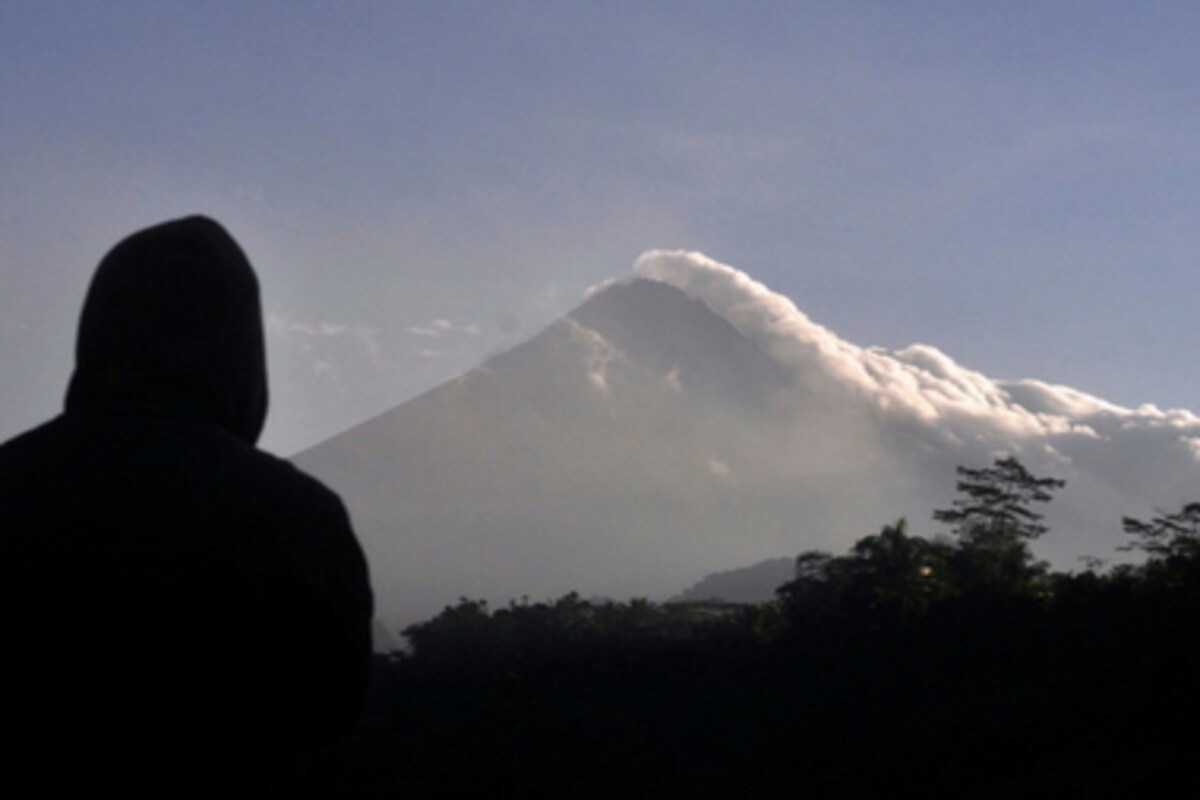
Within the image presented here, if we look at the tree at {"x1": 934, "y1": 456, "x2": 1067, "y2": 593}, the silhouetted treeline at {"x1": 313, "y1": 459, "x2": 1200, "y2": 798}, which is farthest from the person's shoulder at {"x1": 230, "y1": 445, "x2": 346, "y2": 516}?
the tree at {"x1": 934, "y1": 456, "x2": 1067, "y2": 593}

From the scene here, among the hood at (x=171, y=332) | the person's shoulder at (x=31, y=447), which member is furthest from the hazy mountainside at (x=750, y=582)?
the person's shoulder at (x=31, y=447)

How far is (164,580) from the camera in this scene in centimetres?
176

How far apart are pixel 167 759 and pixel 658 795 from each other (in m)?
24.3

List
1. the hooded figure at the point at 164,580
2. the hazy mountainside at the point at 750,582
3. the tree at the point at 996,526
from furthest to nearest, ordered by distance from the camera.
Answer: the hazy mountainside at the point at 750,582 → the tree at the point at 996,526 → the hooded figure at the point at 164,580

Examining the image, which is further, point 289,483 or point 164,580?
point 289,483

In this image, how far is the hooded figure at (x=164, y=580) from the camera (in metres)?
1.71

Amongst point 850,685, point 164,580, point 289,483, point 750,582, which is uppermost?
point 750,582

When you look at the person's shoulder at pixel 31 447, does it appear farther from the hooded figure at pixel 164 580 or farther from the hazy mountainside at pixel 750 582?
the hazy mountainside at pixel 750 582

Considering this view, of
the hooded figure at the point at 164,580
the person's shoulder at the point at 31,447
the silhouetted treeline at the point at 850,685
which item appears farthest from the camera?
the silhouetted treeline at the point at 850,685

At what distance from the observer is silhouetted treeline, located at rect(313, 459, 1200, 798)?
71.4 feet

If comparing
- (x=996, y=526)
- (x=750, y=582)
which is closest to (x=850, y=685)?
(x=996, y=526)

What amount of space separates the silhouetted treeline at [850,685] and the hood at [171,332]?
1965cm

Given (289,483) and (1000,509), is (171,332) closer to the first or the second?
(289,483)

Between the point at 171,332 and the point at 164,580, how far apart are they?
1.81 ft
